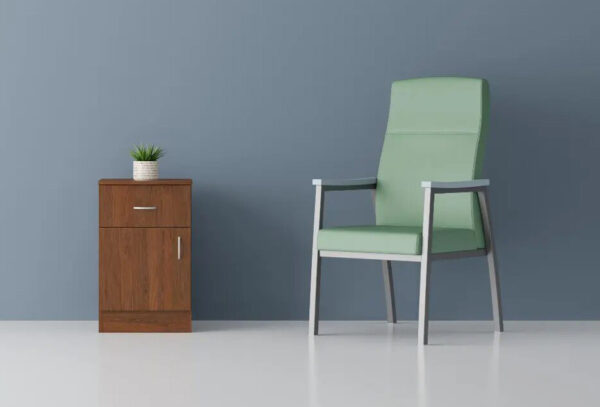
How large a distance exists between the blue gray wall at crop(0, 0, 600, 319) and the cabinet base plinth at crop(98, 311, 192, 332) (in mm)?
352

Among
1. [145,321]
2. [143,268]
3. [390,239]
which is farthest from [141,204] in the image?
[390,239]

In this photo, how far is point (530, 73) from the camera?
16.9 ft

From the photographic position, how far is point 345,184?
4793 millimetres

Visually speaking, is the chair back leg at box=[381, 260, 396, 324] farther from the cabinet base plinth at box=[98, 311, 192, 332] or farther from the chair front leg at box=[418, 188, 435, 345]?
the cabinet base plinth at box=[98, 311, 192, 332]

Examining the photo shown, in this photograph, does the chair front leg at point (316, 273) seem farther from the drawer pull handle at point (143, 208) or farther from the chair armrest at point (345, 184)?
the drawer pull handle at point (143, 208)

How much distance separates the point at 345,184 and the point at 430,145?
45cm

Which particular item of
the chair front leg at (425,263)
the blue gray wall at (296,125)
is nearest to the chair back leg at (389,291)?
the blue gray wall at (296,125)

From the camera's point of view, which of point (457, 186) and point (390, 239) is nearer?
point (390, 239)

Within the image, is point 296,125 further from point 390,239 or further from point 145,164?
point 390,239

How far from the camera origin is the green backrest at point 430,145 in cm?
484

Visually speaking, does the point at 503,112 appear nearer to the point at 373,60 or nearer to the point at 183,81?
the point at 373,60

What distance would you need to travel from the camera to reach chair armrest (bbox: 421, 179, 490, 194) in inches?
175

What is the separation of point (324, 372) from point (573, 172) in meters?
1.90

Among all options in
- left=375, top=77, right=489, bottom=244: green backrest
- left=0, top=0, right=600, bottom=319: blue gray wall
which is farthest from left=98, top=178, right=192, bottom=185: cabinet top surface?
left=375, top=77, right=489, bottom=244: green backrest
